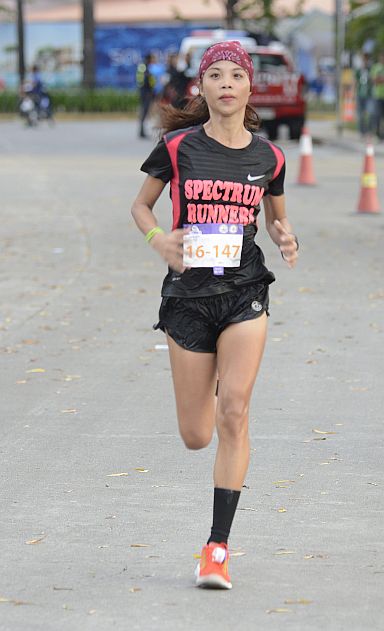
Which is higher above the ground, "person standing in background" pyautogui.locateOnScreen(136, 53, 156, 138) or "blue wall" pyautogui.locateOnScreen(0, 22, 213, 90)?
"person standing in background" pyautogui.locateOnScreen(136, 53, 156, 138)

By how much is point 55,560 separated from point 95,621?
0.73 meters

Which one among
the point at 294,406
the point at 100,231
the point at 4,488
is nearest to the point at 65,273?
the point at 100,231

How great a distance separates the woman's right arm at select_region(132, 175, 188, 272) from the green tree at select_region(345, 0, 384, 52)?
33633 millimetres

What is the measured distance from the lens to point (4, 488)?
678cm

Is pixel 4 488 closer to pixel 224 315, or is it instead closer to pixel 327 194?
pixel 224 315

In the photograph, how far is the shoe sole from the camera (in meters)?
5.27

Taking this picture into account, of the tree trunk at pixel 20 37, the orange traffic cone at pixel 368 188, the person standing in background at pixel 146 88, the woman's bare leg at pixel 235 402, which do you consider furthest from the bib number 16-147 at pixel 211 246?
the tree trunk at pixel 20 37

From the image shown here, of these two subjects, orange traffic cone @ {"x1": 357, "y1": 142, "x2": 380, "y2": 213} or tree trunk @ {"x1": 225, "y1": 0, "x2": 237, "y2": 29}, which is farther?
tree trunk @ {"x1": 225, "y1": 0, "x2": 237, "y2": 29}

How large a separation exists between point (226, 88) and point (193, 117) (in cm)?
29

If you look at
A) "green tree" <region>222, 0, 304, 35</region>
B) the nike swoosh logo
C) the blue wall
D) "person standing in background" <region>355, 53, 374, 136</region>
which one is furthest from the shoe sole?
the blue wall

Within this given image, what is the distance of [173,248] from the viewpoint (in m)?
5.41

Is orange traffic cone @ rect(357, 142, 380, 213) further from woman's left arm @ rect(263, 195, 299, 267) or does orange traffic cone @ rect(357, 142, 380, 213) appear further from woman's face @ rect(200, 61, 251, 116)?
woman's face @ rect(200, 61, 251, 116)

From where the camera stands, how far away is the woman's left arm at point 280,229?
568cm

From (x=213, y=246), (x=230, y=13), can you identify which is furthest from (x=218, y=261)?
(x=230, y=13)
